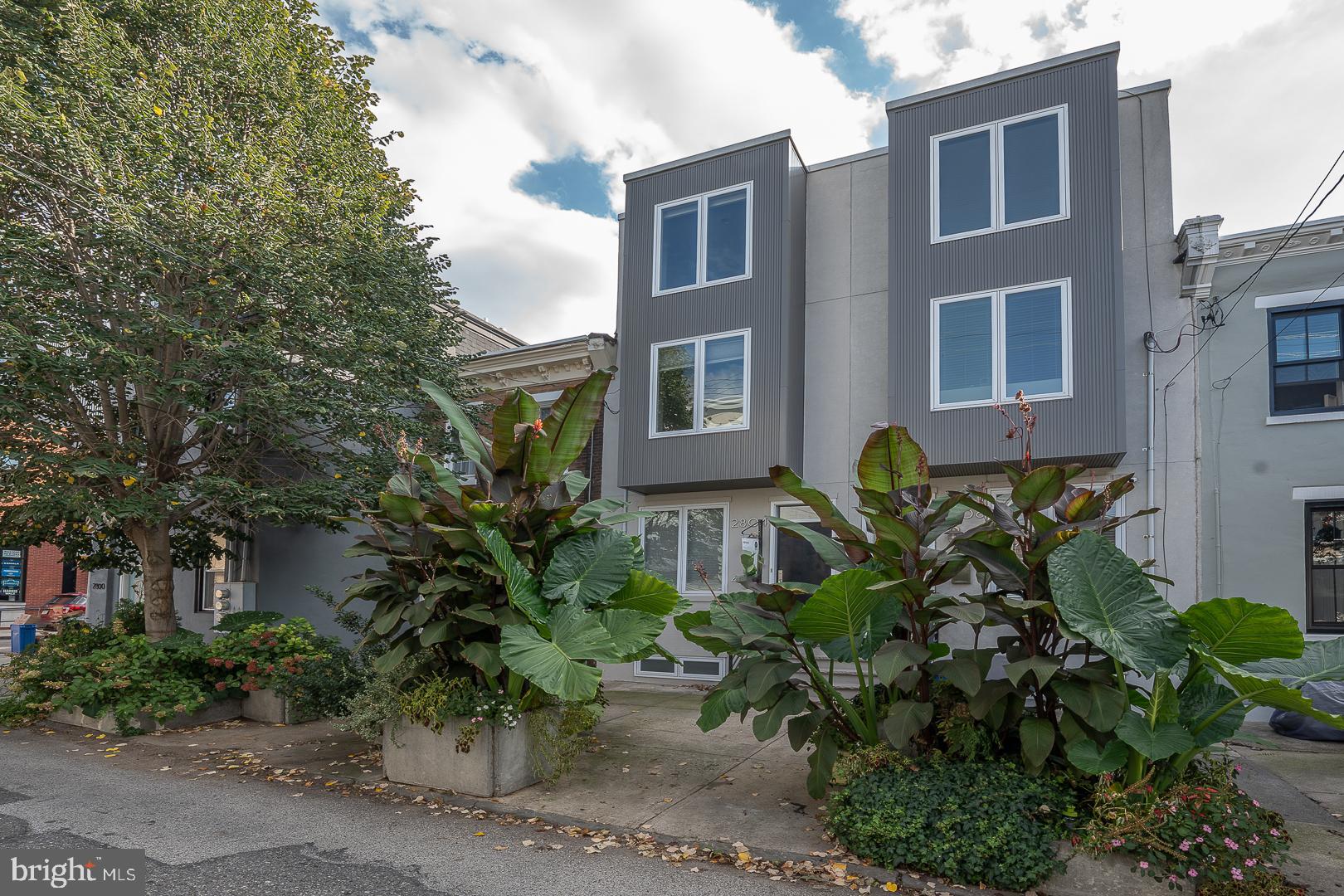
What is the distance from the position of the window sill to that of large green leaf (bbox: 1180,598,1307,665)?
7.79m

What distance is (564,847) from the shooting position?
5.08 meters

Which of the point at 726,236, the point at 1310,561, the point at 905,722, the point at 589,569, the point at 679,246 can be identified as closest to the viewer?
the point at 905,722

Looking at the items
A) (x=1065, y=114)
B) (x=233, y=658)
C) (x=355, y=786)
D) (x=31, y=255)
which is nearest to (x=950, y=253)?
(x=1065, y=114)

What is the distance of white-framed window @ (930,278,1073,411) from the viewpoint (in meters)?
10.4

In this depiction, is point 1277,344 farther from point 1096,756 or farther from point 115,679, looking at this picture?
point 115,679

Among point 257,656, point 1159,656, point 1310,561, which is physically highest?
point 1310,561

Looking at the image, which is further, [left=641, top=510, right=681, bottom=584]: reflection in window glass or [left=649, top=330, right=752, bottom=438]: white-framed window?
[left=641, top=510, right=681, bottom=584]: reflection in window glass

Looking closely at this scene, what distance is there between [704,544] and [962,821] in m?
8.55

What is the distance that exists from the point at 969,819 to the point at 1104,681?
111 centimetres

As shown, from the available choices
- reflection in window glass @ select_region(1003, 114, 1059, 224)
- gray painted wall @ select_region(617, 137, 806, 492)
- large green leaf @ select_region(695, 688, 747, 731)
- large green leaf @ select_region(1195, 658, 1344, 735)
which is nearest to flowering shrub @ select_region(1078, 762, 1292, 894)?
large green leaf @ select_region(1195, 658, 1344, 735)

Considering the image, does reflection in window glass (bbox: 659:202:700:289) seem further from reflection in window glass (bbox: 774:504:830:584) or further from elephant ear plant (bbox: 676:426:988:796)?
elephant ear plant (bbox: 676:426:988:796)

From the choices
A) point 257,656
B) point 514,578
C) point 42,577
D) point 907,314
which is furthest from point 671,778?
point 42,577

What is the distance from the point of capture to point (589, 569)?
19.8 ft

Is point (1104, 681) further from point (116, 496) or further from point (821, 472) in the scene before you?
point (116, 496)
